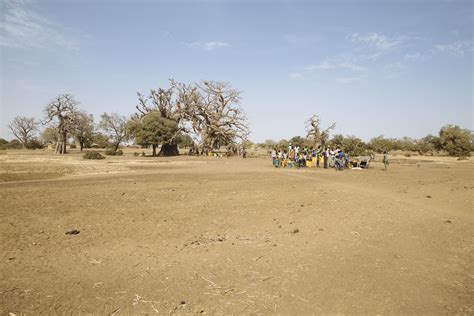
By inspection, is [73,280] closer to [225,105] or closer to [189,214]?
[189,214]

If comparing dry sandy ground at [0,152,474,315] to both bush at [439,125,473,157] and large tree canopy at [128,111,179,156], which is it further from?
bush at [439,125,473,157]

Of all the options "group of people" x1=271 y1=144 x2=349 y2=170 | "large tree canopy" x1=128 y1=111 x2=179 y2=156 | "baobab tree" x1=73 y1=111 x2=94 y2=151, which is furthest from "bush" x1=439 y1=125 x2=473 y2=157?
"baobab tree" x1=73 y1=111 x2=94 y2=151

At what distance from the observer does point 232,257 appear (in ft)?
18.1

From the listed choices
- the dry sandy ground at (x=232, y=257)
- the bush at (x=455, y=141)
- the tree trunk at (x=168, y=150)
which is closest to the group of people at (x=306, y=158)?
the dry sandy ground at (x=232, y=257)

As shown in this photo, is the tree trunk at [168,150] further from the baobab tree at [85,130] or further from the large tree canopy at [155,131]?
the baobab tree at [85,130]

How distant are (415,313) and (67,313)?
450 cm

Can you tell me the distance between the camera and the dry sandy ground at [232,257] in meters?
3.95

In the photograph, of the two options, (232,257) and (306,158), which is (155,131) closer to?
(306,158)

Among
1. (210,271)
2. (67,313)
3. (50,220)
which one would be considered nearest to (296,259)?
(210,271)

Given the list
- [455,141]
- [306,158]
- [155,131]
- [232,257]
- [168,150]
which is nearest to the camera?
[232,257]

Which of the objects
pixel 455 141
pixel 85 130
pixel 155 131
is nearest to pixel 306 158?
pixel 155 131

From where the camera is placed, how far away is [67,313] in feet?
11.8

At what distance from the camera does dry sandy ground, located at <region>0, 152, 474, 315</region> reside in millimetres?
3951

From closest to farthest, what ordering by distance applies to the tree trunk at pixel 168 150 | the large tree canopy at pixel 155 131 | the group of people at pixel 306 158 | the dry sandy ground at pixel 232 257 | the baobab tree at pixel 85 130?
the dry sandy ground at pixel 232 257, the group of people at pixel 306 158, the large tree canopy at pixel 155 131, the tree trunk at pixel 168 150, the baobab tree at pixel 85 130
